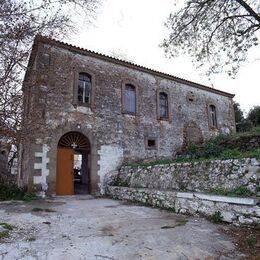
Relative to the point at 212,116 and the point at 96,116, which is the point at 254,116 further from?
the point at 96,116

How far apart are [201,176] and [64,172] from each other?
20.3 ft

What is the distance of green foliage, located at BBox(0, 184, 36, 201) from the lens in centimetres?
928

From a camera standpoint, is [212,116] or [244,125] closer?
[212,116]

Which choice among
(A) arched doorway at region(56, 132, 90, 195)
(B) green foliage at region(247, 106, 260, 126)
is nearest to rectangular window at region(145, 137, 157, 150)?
(A) arched doorway at region(56, 132, 90, 195)

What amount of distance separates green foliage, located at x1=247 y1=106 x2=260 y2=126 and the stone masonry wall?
46.1ft

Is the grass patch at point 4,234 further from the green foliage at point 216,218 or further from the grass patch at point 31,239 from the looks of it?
the green foliage at point 216,218

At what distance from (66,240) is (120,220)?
188cm

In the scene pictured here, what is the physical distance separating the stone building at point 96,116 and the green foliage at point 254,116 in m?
6.20

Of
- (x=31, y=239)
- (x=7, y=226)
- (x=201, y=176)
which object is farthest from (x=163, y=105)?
(x=31, y=239)

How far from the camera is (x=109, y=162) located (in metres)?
11.9

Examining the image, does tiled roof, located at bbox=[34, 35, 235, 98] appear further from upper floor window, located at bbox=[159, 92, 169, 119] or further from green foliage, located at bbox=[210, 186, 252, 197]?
green foliage, located at bbox=[210, 186, 252, 197]

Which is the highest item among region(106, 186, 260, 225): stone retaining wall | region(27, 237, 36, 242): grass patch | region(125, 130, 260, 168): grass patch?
region(125, 130, 260, 168): grass patch

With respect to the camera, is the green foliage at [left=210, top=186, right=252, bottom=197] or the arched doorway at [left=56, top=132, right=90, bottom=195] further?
the arched doorway at [left=56, top=132, right=90, bottom=195]

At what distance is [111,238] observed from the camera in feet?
14.4
